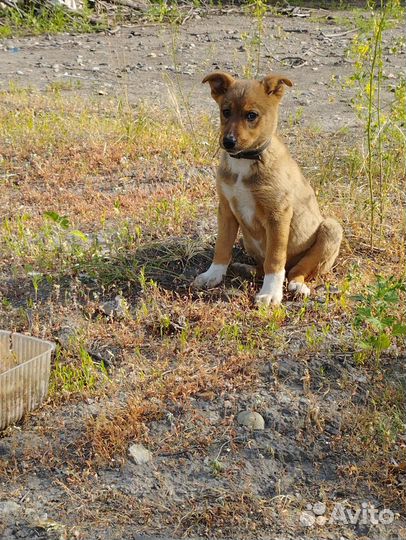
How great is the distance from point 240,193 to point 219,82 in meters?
0.66

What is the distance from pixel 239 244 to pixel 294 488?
8.29 feet

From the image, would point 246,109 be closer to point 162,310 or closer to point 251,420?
point 162,310

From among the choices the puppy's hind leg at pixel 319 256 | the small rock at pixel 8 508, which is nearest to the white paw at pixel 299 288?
the puppy's hind leg at pixel 319 256

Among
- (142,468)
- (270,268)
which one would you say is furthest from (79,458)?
(270,268)

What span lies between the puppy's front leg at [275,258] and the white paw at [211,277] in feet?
1.07

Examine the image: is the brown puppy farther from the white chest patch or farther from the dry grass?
the dry grass

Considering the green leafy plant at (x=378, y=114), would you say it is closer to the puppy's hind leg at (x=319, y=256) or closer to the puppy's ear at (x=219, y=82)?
the puppy's hind leg at (x=319, y=256)

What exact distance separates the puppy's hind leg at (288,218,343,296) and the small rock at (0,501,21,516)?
2253 millimetres

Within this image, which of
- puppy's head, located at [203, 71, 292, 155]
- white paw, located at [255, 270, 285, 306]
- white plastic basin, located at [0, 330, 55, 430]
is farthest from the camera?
white paw, located at [255, 270, 285, 306]

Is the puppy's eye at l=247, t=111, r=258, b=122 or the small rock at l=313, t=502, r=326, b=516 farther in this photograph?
the puppy's eye at l=247, t=111, r=258, b=122

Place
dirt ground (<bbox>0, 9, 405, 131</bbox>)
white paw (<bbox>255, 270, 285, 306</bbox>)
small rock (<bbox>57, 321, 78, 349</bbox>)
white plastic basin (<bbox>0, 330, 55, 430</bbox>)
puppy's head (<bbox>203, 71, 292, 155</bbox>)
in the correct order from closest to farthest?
white plastic basin (<bbox>0, 330, 55, 430</bbox>) < small rock (<bbox>57, 321, 78, 349</bbox>) < puppy's head (<bbox>203, 71, 292, 155</bbox>) < white paw (<bbox>255, 270, 285, 306</bbox>) < dirt ground (<bbox>0, 9, 405, 131</bbox>)

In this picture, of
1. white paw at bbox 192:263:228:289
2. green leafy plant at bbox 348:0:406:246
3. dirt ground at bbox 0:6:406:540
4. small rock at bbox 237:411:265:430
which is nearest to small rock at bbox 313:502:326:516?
dirt ground at bbox 0:6:406:540

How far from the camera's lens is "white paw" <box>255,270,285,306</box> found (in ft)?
15.3

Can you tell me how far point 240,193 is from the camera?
463 cm
